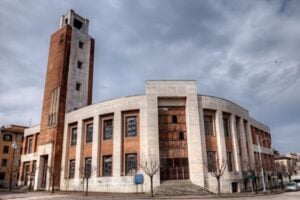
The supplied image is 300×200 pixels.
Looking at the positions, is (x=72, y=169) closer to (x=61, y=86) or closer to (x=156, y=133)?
(x=61, y=86)

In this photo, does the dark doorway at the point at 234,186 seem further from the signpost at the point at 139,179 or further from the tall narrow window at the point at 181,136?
the signpost at the point at 139,179

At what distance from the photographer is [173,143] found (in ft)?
116

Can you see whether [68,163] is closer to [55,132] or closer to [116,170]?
[55,132]

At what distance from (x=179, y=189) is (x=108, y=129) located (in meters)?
13.6

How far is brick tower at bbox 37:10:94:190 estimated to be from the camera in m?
43.0

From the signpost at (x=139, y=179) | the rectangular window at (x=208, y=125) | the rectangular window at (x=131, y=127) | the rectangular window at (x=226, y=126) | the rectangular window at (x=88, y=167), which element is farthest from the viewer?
the rectangular window at (x=226, y=126)

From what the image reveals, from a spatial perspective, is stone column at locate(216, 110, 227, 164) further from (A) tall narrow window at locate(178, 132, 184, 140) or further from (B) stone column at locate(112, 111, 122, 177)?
(B) stone column at locate(112, 111, 122, 177)

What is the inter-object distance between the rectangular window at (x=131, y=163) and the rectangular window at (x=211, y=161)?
9.42m

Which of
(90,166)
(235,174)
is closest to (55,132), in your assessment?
(90,166)

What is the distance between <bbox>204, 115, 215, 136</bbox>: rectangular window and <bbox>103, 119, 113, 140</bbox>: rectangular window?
1319cm

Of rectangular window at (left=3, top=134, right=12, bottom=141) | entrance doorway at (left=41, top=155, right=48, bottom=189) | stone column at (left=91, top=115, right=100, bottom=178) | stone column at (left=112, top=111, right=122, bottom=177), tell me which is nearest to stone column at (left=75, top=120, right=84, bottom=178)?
stone column at (left=91, top=115, right=100, bottom=178)

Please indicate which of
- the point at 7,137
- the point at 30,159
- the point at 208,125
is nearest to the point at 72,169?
the point at 30,159

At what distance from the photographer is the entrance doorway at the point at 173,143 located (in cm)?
3403

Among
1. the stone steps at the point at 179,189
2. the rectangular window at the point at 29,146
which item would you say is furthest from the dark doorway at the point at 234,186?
the rectangular window at the point at 29,146
